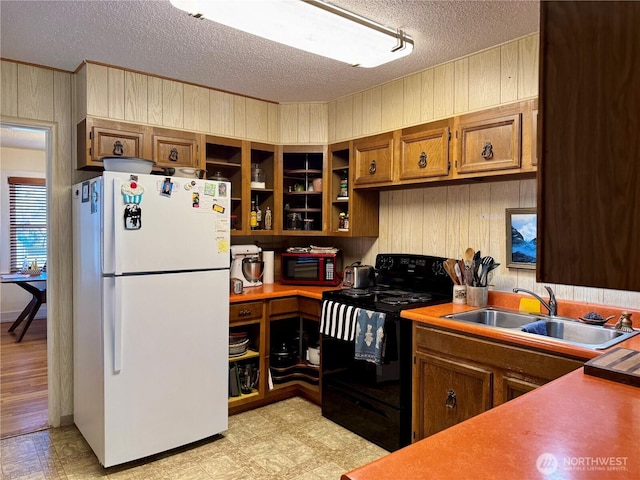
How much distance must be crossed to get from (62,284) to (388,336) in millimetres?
2183

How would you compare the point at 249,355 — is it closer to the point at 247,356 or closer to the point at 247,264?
the point at 247,356

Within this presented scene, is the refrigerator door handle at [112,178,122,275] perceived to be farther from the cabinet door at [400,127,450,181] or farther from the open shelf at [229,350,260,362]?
the cabinet door at [400,127,450,181]

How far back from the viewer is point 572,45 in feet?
2.09

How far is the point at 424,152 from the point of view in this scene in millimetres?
2832

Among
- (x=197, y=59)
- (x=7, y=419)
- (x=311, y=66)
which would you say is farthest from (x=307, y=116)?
(x=7, y=419)

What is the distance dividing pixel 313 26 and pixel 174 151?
150 cm

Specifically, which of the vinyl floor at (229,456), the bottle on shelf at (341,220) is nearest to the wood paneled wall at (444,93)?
the bottle on shelf at (341,220)

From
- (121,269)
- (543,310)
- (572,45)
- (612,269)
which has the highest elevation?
(572,45)

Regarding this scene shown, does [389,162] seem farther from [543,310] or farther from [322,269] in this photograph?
[543,310]

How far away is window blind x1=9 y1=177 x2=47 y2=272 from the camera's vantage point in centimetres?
618

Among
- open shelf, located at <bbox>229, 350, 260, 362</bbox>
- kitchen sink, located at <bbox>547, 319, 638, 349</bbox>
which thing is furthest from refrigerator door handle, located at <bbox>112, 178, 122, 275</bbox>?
kitchen sink, located at <bbox>547, 319, 638, 349</bbox>

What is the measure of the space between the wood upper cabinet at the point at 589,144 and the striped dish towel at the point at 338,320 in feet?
6.97

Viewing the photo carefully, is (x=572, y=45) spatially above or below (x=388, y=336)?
above

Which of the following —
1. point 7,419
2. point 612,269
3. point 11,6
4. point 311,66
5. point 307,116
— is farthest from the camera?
point 307,116
